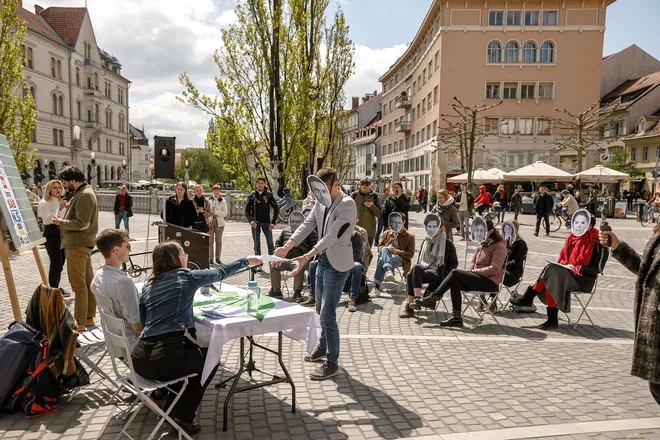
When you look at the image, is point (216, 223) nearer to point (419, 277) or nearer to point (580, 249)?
point (419, 277)

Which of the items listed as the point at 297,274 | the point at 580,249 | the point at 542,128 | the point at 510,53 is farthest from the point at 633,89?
the point at 297,274

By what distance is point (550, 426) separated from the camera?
13.5 ft

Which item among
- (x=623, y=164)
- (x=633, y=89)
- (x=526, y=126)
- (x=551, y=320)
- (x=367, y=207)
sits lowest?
(x=551, y=320)

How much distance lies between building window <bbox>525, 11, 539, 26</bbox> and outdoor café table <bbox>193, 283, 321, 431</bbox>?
45862 mm

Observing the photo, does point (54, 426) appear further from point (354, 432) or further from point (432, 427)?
point (432, 427)

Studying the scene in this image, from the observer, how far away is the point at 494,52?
43938mm

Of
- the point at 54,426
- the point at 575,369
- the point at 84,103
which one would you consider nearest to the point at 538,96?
the point at 575,369

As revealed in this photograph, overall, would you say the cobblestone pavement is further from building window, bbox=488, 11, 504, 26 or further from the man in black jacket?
building window, bbox=488, 11, 504, 26

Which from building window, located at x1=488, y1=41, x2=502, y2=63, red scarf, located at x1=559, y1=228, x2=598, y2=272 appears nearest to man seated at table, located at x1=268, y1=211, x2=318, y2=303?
red scarf, located at x1=559, y1=228, x2=598, y2=272

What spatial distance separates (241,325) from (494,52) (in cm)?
4527

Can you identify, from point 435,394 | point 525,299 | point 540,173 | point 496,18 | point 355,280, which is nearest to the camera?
point 435,394

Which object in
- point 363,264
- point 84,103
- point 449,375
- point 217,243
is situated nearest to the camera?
point 449,375

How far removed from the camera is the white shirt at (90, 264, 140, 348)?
3.89 m

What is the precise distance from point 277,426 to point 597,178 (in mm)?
26791
